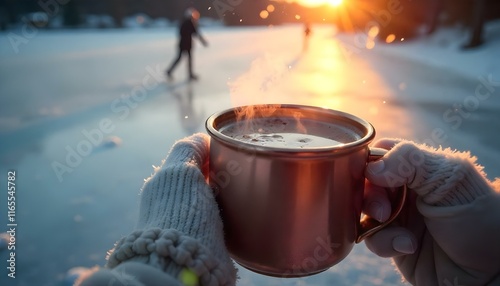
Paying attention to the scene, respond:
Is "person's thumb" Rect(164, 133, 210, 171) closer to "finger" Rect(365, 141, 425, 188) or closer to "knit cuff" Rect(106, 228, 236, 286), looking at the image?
"knit cuff" Rect(106, 228, 236, 286)

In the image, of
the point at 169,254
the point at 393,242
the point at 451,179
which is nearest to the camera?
the point at 169,254

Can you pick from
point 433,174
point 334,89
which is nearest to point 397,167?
point 433,174

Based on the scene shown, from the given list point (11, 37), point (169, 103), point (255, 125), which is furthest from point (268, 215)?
point (11, 37)

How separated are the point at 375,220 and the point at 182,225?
457mm

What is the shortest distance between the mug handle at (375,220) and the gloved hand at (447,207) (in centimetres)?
2

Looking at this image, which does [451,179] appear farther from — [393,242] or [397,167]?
[393,242]

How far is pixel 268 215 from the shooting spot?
0.75 m

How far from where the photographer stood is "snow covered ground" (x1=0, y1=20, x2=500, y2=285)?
213 centimetres

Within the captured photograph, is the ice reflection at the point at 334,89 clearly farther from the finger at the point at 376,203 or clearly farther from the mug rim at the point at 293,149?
the finger at the point at 376,203

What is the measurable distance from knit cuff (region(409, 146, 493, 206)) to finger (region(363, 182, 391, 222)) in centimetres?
7

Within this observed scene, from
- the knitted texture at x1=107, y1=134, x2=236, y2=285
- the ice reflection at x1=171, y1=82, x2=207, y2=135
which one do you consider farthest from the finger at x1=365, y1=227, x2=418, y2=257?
the ice reflection at x1=171, y1=82, x2=207, y2=135

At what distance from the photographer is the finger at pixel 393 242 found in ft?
3.07

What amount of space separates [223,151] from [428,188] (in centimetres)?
46

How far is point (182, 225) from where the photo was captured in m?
0.77
